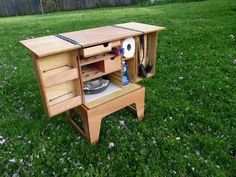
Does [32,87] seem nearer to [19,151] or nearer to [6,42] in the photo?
[19,151]

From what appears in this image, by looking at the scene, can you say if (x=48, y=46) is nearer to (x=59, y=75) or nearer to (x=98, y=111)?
(x=59, y=75)

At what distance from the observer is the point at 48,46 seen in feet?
5.97

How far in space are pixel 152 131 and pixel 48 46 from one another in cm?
132

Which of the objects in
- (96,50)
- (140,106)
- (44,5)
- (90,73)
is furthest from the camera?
(44,5)

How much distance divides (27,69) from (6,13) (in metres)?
10.2

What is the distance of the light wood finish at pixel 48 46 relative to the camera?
5.56 ft

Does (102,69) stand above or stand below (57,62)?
below

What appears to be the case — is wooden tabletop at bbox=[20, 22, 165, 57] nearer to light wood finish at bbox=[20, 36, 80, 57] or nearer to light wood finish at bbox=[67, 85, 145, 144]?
light wood finish at bbox=[20, 36, 80, 57]

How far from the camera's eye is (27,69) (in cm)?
400

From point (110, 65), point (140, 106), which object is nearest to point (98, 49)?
point (110, 65)

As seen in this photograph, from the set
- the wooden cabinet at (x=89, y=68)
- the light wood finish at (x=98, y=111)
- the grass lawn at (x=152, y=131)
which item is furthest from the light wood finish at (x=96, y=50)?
the grass lawn at (x=152, y=131)

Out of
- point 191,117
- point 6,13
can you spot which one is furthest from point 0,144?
point 6,13

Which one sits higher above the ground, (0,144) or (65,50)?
(65,50)

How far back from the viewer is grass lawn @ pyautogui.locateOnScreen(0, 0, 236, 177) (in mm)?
2014
